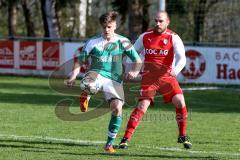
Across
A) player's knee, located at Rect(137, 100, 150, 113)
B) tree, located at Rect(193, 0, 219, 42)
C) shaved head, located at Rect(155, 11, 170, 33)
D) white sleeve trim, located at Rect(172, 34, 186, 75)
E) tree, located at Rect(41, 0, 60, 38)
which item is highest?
shaved head, located at Rect(155, 11, 170, 33)

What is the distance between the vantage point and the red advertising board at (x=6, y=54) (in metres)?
31.5

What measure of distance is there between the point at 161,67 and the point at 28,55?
68.4 feet

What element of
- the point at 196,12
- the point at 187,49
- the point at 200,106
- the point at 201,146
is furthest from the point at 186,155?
the point at 196,12

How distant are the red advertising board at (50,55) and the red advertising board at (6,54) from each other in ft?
4.87

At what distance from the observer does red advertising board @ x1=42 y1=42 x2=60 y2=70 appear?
30.5 m

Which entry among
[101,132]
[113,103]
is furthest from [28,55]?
[113,103]

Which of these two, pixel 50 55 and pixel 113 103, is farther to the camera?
pixel 50 55

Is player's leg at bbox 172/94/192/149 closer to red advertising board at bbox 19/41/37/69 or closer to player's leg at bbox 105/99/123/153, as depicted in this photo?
player's leg at bbox 105/99/123/153

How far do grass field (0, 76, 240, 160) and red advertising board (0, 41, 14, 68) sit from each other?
1014cm

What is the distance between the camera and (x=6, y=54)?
1244 inches

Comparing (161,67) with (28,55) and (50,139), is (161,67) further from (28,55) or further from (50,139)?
(28,55)

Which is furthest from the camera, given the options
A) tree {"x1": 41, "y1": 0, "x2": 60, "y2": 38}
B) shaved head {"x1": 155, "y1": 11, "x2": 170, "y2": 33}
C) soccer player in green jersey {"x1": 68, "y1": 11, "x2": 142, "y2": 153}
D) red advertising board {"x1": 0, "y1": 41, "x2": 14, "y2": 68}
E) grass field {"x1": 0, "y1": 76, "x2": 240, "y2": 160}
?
tree {"x1": 41, "y1": 0, "x2": 60, "y2": 38}

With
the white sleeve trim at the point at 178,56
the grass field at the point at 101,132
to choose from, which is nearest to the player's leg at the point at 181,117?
the grass field at the point at 101,132

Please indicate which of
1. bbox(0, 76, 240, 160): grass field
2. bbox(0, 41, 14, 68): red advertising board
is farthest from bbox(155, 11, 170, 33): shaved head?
bbox(0, 41, 14, 68): red advertising board
